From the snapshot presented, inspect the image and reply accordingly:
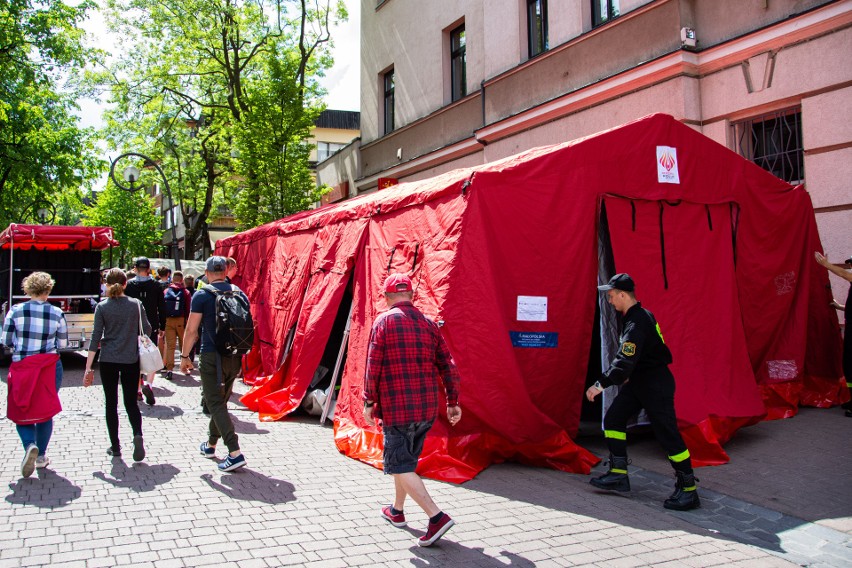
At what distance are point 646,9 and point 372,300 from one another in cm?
687

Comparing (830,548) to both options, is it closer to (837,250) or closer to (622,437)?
(622,437)

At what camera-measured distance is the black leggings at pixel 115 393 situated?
6.53 meters

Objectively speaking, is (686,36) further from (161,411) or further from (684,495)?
(161,411)

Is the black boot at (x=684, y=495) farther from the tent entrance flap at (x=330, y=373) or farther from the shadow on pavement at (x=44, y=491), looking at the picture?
the shadow on pavement at (x=44, y=491)

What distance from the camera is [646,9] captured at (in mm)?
10922

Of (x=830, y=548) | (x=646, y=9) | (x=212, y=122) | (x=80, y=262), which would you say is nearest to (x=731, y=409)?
(x=830, y=548)

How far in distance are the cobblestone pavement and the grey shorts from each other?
0.51 meters

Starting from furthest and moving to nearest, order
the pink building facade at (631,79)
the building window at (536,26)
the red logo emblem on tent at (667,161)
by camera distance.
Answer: the building window at (536,26) < the pink building facade at (631,79) < the red logo emblem on tent at (667,161)

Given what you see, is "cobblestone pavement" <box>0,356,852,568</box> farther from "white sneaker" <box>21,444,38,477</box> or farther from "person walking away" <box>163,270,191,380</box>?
"person walking away" <box>163,270,191,380</box>

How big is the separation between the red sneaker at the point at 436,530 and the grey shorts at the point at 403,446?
0.38m

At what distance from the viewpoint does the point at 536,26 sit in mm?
13969

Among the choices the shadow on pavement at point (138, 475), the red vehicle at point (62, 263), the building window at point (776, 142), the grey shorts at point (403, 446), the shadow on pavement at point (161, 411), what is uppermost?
the building window at point (776, 142)

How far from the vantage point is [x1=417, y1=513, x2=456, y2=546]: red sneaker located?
4434 millimetres

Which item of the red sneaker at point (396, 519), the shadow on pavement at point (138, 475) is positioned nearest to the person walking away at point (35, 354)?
the shadow on pavement at point (138, 475)
